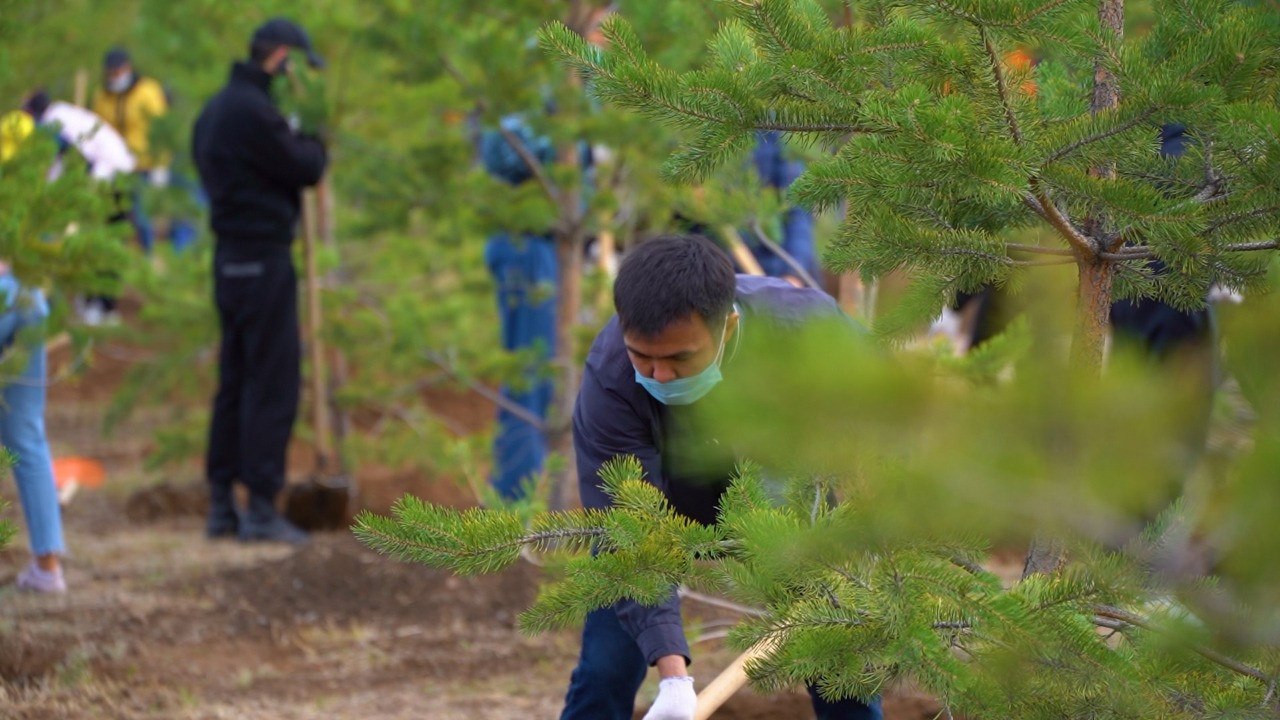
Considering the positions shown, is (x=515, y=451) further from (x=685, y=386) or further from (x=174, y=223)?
(x=174, y=223)

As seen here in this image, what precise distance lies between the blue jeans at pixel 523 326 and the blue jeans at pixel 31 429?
194cm

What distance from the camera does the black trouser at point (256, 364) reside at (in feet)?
19.4

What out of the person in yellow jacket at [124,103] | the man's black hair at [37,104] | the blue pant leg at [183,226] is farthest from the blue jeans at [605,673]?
the blue pant leg at [183,226]

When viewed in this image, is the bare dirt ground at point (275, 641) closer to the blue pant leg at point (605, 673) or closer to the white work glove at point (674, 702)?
the blue pant leg at point (605, 673)

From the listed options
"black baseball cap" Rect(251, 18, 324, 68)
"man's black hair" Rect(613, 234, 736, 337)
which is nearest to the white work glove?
"man's black hair" Rect(613, 234, 736, 337)

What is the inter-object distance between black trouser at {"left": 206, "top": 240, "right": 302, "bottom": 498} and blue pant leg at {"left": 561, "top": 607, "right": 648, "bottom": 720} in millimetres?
3298

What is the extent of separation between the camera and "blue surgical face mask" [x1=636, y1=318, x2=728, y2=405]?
105 inches

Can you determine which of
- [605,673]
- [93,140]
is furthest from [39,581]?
[605,673]

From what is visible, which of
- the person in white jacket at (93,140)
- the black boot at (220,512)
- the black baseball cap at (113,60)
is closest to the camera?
the person in white jacket at (93,140)

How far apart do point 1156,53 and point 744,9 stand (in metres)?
0.58

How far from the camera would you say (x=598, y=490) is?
2840 mm

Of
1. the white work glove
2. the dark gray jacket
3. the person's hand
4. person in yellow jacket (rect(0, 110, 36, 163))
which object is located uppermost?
the person's hand

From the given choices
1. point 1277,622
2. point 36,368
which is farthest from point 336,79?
point 1277,622

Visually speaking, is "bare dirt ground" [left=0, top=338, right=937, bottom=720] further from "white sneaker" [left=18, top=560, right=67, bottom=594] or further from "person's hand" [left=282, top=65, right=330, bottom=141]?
"person's hand" [left=282, top=65, right=330, bottom=141]
